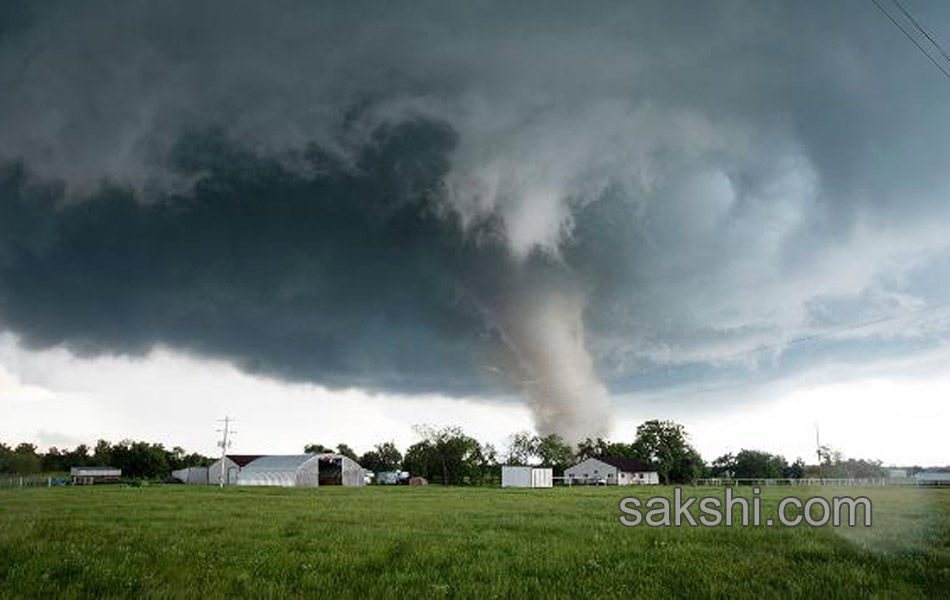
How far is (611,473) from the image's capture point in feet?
489

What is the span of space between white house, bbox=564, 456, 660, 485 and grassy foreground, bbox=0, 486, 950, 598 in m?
128

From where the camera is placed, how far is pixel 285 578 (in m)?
13.2

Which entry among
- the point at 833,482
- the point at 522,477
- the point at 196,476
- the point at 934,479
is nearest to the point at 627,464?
the point at 522,477

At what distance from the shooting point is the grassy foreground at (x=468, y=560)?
1202 centimetres

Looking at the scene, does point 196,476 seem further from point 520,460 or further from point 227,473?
→ point 520,460

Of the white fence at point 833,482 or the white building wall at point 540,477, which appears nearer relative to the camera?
the white fence at point 833,482

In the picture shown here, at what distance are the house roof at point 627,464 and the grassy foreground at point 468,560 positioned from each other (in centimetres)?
13218

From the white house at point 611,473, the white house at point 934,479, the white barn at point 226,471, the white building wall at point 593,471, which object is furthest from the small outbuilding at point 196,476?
the white house at point 934,479

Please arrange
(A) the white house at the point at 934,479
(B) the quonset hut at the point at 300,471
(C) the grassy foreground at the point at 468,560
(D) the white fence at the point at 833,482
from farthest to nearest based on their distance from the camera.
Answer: (B) the quonset hut at the point at 300,471
(A) the white house at the point at 934,479
(D) the white fence at the point at 833,482
(C) the grassy foreground at the point at 468,560

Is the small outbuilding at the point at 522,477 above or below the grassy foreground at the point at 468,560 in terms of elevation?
below

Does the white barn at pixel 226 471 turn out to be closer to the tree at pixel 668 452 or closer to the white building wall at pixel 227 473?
the white building wall at pixel 227 473

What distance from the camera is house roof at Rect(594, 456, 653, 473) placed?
15262 centimetres

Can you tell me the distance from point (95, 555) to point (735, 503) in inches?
1222

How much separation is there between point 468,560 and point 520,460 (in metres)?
170
